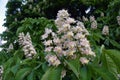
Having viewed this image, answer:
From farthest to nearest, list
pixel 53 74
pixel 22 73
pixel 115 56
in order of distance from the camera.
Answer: pixel 22 73
pixel 115 56
pixel 53 74

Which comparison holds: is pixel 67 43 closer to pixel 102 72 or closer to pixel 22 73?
pixel 102 72

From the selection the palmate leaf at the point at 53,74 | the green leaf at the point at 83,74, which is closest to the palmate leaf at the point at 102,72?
the green leaf at the point at 83,74

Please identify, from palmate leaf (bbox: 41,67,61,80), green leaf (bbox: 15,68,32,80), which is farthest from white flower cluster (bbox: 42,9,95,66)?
green leaf (bbox: 15,68,32,80)

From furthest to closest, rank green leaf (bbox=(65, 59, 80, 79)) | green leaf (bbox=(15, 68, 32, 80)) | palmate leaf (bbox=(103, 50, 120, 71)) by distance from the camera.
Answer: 1. green leaf (bbox=(15, 68, 32, 80))
2. palmate leaf (bbox=(103, 50, 120, 71))
3. green leaf (bbox=(65, 59, 80, 79))

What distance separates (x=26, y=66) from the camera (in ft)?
12.9

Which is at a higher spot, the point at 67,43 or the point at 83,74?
the point at 67,43

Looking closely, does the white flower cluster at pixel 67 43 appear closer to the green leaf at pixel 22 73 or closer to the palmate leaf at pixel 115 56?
the palmate leaf at pixel 115 56

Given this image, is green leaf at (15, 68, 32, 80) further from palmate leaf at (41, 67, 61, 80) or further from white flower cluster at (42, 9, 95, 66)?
palmate leaf at (41, 67, 61, 80)

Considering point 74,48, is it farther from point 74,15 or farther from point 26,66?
point 74,15

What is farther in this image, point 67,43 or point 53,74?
point 67,43

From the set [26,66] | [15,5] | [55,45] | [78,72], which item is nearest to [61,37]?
[55,45]

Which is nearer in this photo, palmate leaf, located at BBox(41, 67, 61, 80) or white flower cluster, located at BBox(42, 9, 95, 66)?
palmate leaf, located at BBox(41, 67, 61, 80)

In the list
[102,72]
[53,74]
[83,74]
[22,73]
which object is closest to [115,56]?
[102,72]

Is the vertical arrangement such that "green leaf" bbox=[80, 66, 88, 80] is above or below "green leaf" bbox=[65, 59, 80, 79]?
below
